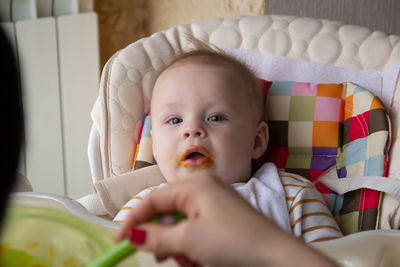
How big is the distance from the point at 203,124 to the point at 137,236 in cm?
64

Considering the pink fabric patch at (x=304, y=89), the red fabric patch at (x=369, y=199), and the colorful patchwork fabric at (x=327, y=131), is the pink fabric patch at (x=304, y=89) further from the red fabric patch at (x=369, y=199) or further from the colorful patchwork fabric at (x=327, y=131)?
the red fabric patch at (x=369, y=199)

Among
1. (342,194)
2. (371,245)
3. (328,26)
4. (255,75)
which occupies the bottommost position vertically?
(342,194)

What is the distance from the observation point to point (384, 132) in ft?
3.27

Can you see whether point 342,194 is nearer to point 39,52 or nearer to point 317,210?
point 317,210

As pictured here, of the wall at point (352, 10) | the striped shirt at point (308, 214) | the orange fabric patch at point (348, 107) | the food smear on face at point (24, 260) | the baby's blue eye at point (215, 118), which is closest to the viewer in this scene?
the food smear on face at point (24, 260)

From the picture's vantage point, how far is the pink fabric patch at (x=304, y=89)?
1114 millimetres

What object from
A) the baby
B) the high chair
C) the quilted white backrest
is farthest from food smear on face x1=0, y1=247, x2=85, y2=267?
the quilted white backrest

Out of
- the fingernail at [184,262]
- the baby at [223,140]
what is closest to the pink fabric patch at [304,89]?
the baby at [223,140]

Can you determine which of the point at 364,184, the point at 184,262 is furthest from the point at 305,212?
the point at 184,262

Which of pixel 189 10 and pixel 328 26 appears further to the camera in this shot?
pixel 189 10

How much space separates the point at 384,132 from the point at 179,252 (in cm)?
77

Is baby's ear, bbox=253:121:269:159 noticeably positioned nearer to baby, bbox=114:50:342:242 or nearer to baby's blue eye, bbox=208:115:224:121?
baby, bbox=114:50:342:242

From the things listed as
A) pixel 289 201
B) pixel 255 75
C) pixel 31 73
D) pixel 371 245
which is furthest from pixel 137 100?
pixel 31 73

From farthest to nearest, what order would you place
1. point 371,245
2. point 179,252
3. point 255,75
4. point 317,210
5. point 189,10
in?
point 189,10 → point 255,75 → point 317,210 → point 371,245 → point 179,252
